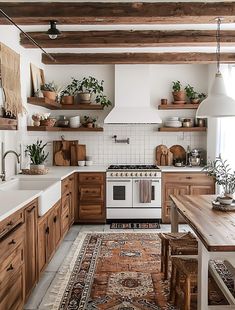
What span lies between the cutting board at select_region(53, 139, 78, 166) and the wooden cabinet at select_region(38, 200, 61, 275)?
2.22m

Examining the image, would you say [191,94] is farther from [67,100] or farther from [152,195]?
[67,100]

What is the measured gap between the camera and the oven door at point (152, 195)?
6.45m

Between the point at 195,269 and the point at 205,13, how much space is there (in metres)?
2.48

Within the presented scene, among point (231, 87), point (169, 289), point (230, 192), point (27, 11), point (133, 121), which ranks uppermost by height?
point (27, 11)

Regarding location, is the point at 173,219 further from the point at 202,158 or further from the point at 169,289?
the point at 202,158

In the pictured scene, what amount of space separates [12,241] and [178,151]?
190 inches

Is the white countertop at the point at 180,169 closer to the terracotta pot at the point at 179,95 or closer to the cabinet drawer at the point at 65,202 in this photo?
the terracotta pot at the point at 179,95

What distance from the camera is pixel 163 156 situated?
720cm

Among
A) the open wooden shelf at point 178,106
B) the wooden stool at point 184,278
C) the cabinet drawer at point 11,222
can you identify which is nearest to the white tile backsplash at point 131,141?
the open wooden shelf at point 178,106

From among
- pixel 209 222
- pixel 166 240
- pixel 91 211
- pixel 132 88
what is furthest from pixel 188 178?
pixel 209 222

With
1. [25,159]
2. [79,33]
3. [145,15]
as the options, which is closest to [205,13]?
[145,15]

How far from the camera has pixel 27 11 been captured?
3916 millimetres

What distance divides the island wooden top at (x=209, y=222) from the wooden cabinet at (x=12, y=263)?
4.54 ft

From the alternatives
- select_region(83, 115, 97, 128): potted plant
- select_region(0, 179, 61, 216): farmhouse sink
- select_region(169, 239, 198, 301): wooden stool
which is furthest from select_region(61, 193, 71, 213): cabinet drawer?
select_region(169, 239, 198, 301): wooden stool
